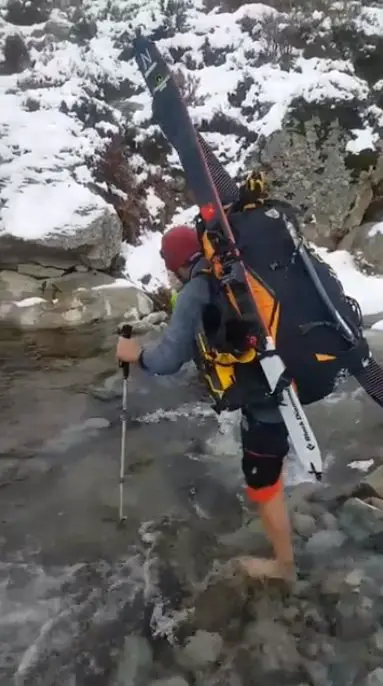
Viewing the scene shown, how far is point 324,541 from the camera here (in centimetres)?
413

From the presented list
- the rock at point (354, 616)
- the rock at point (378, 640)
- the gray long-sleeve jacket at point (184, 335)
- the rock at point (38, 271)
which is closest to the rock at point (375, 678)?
the rock at point (378, 640)

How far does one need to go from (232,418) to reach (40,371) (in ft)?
7.95

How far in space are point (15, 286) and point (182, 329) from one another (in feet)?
22.3

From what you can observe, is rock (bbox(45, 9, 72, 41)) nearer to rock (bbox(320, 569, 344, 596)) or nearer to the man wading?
the man wading

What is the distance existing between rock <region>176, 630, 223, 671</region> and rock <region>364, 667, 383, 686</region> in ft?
2.25

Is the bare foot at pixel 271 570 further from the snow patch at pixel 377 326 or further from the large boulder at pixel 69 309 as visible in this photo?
the snow patch at pixel 377 326

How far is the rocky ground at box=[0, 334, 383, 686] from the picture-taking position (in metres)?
3.14

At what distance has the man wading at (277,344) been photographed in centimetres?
315

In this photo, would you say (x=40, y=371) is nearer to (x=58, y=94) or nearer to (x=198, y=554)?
(x=198, y=554)

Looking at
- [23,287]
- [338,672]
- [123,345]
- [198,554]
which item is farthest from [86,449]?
[23,287]

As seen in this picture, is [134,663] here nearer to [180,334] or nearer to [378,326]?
[180,334]

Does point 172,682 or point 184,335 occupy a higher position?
point 184,335

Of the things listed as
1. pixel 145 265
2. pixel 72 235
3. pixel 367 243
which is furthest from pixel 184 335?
pixel 367 243

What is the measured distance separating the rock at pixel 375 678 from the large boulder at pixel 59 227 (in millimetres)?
7870
